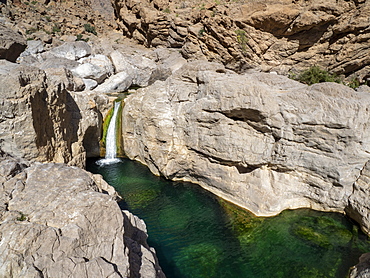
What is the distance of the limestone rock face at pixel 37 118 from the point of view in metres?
8.34

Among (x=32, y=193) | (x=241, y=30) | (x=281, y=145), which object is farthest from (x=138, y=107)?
(x=241, y=30)

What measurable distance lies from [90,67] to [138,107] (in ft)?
39.8

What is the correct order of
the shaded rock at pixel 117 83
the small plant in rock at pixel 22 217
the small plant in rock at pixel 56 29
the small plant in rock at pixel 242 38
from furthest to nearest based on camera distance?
the small plant in rock at pixel 56 29 → the shaded rock at pixel 117 83 → the small plant in rock at pixel 242 38 → the small plant in rock at pixel 22 217

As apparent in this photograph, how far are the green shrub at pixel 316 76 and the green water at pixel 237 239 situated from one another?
1178 centimetres

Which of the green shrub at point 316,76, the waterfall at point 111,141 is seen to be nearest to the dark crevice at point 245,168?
the waterfall at point 111,141

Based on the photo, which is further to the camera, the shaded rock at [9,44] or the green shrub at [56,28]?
the green shrub at [56,28]

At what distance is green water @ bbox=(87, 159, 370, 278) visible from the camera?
7180 mm

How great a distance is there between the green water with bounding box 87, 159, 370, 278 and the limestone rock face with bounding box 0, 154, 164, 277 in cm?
263

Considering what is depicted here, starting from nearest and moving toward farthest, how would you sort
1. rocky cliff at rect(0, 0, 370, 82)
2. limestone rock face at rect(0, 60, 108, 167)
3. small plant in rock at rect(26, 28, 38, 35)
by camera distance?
limestone rock face at rect(0, 60, 108, 167) < rocky cliff at rect(0, 0, 370, 82) < small plant in rock at rect(26, 28, 38, 35)

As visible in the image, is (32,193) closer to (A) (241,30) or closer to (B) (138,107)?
(B) (138,107)

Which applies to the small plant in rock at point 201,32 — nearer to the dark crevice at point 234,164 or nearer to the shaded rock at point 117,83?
the shaded rock at point 117,83

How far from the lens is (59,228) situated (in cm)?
401

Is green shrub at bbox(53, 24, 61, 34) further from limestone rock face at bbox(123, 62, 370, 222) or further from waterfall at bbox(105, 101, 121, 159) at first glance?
limestone rock face at bbox(123, 62, 370, 222)

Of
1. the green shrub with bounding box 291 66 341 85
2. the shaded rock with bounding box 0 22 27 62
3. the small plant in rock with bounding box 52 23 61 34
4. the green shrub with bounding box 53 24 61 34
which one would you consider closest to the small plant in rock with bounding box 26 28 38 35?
→ the small plant in rock with bounding box 52 23 61 34
